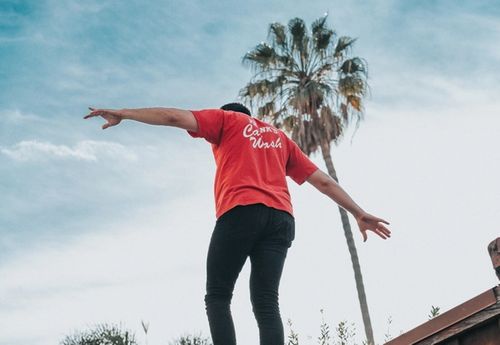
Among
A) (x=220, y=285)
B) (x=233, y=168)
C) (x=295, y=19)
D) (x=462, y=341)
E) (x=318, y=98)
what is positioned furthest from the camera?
(x=295, y=19)

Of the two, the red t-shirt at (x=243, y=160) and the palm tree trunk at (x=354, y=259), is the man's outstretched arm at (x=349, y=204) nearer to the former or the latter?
the red t-shirt at (x=243, y=160)

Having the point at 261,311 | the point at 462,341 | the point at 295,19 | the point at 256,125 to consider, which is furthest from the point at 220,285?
the point at 295,19

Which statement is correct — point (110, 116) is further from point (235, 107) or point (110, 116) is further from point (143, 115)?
point (235, 107)

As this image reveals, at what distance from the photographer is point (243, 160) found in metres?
3.57

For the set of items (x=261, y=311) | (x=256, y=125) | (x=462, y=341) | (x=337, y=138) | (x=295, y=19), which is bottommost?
(x=462, y=341)

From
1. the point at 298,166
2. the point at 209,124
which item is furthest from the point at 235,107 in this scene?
the point at 298,166

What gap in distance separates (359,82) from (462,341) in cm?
1882

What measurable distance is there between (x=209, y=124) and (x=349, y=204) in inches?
40.1

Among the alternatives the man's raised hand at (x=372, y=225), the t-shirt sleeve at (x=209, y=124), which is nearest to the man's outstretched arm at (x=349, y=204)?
the man's raised hand at (x=372, y=225)

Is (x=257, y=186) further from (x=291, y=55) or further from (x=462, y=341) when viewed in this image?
(x=291, y=55)

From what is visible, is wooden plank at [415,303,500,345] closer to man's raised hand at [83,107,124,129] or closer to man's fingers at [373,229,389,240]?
man's fingers at [373,229,389,240]

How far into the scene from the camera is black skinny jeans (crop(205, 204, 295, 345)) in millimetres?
3279

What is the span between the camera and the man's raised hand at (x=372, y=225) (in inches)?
157

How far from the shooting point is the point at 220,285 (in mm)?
3312
